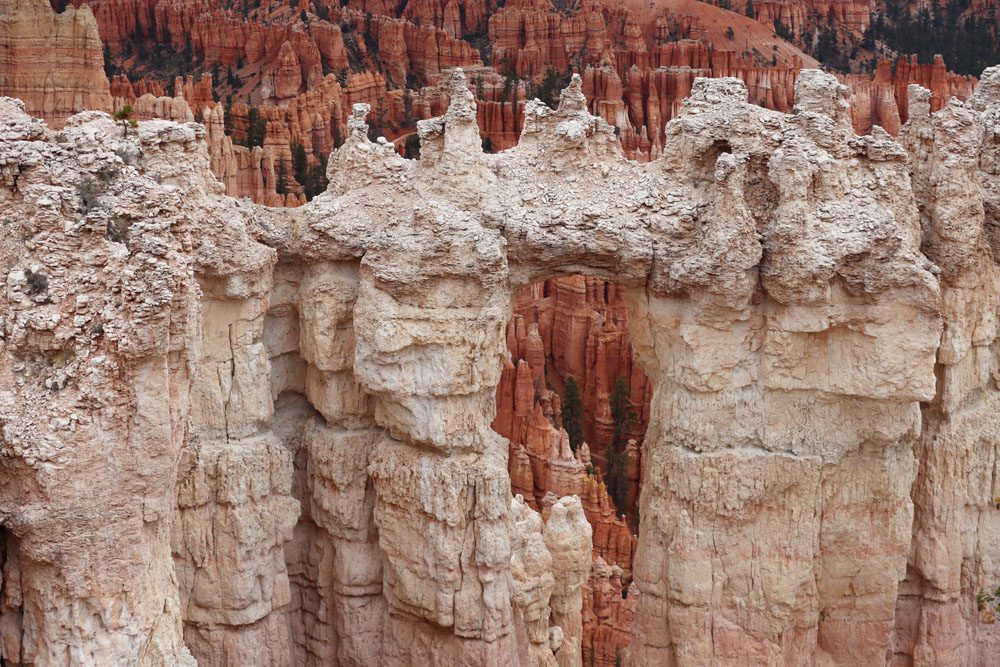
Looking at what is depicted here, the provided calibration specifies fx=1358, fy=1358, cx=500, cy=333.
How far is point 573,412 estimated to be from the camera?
34.8 metres

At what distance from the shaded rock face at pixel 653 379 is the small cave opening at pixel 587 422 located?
935 cm

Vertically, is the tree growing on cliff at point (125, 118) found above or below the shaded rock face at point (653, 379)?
Result: above

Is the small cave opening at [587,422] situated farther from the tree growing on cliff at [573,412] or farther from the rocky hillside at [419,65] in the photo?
the rocky hillside at [419,65]

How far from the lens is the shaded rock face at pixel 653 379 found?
37.1 feet

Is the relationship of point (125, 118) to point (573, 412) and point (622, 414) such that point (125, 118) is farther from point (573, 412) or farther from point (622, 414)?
point (622, 414)

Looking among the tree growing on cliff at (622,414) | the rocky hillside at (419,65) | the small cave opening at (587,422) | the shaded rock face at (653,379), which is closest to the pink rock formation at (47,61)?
the rocky hillside at (419,65)

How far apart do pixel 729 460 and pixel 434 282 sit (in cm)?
303

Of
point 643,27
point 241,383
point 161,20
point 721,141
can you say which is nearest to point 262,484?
point 241,383

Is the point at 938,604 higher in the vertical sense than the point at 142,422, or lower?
lower

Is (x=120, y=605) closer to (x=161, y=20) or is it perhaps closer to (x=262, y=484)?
(x=262, y=484)

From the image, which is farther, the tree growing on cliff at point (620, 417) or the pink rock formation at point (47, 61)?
the pink rock formation at point (47, 61)

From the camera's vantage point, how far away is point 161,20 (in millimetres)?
59500

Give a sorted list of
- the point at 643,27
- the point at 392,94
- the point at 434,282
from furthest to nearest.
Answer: the point at 643,27
the point at 392,94
the point at 434,282

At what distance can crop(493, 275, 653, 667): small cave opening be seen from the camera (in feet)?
72.6
